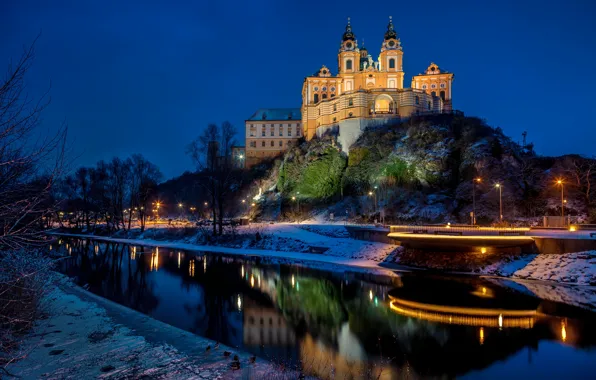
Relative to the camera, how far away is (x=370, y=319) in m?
22.4

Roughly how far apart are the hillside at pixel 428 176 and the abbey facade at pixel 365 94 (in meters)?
4.56

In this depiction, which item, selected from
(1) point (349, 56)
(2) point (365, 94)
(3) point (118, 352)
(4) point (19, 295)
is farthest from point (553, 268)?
(1) point (349, 56)

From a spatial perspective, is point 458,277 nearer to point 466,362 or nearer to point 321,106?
point 466,362

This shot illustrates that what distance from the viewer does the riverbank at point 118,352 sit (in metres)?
Result: 12.1

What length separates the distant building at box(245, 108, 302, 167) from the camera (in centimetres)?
10550

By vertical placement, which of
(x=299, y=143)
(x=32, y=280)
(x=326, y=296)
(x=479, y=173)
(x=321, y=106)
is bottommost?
(x=326, y=296)

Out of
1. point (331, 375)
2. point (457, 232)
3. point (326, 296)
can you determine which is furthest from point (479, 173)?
point (331, 375)

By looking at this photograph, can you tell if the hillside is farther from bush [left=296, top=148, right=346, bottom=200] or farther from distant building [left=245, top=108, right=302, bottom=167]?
distant building [left=245, top=108, right=302, bottom=167]

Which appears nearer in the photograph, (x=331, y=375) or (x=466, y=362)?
(x=331, y=375)

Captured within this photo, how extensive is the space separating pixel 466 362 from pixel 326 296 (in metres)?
13.5

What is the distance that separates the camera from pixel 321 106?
297 feet

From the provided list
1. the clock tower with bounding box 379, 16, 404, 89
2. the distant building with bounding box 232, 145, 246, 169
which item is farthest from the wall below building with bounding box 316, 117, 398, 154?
the distant building with bounding box 232, 145, 246, 169

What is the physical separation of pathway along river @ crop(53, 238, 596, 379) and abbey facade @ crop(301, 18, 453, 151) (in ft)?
168

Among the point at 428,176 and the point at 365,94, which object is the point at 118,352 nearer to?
the point at 428,176
